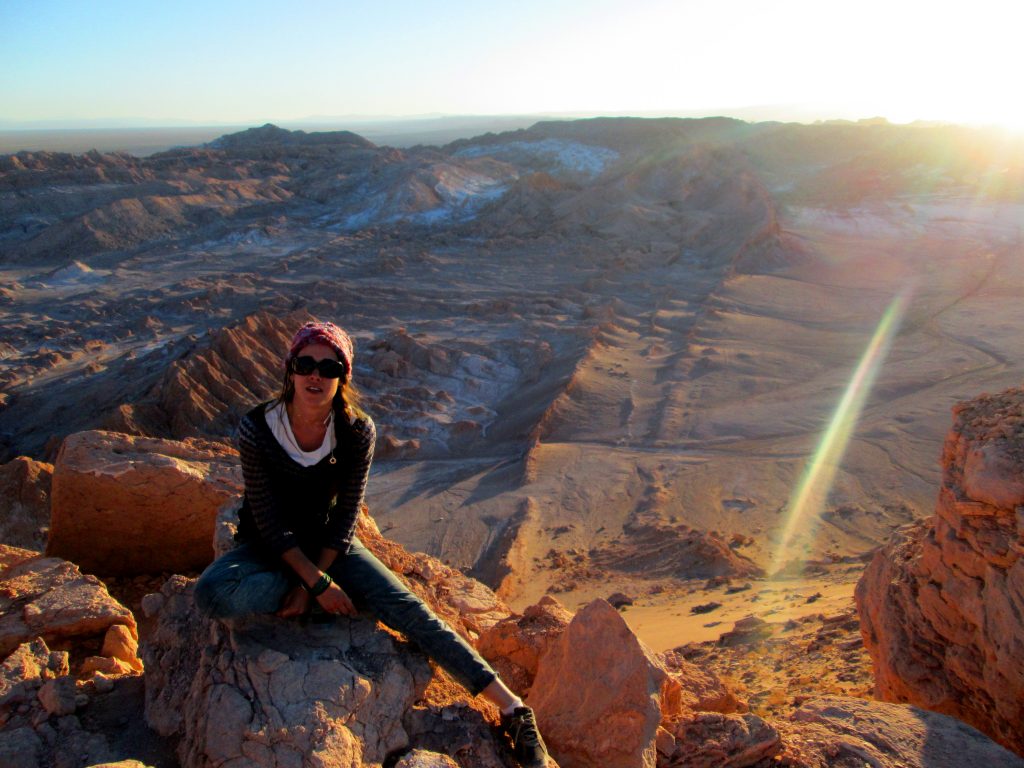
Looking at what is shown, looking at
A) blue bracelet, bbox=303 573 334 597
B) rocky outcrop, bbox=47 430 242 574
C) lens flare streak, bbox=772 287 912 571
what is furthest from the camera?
lens flare streak, bbox=772 287 912 571

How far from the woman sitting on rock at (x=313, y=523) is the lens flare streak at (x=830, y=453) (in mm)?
6551

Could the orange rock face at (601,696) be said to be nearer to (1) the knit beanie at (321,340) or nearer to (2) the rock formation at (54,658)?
(1) the knit beanie at (321,340)

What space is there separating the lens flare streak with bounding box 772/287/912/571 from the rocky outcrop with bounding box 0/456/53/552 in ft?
23.2

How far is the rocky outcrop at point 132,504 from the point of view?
4180mm

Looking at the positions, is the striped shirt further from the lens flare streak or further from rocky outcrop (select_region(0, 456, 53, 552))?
the lens flare streak

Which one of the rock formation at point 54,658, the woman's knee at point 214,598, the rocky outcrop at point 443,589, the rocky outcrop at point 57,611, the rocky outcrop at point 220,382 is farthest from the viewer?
the rocky outcrop at point 220,382

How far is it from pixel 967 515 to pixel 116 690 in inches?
139

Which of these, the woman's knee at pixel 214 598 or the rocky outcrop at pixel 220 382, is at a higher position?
the woman's knee at pixel 214 598

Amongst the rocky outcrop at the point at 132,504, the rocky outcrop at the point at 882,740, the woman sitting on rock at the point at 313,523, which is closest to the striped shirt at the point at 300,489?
the woman sitting on rock at the point at 313,523

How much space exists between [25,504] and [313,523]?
5.26 meters

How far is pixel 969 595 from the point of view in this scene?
3398mm

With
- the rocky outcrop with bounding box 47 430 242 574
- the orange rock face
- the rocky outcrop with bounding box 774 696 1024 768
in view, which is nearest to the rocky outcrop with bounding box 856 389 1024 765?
the rocky outcrop with bounding box 774 696 1024 768

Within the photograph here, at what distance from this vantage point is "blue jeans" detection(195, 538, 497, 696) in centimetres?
250

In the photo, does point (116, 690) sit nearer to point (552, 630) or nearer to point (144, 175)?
point (552, 630)
